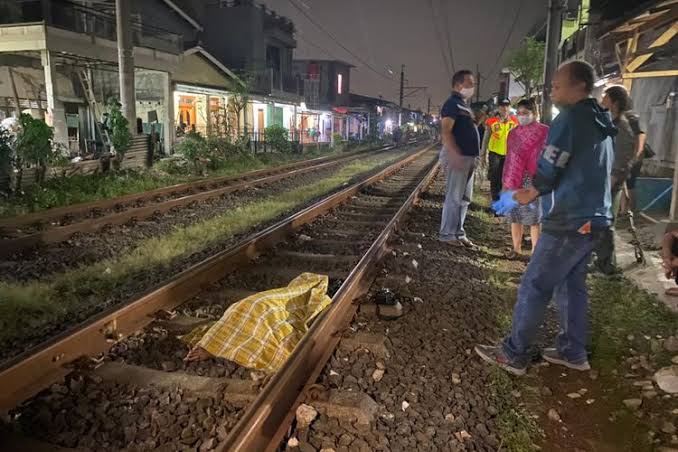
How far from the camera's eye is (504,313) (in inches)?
177

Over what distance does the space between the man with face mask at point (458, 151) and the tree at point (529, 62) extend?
1746 centimetres

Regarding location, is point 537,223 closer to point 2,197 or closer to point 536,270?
point 536,270

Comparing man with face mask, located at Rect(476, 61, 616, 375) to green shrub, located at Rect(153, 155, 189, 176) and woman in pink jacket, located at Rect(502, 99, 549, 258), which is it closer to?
woman in pink jacket, located at Rect(502, 99, 549, 258)

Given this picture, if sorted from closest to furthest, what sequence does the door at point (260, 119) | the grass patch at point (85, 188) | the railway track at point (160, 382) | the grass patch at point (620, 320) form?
the railway track at point (160, 382)
the grass patch at point (620, 320)
the grass patch at point (85, 188)
the door at point (260, 119)

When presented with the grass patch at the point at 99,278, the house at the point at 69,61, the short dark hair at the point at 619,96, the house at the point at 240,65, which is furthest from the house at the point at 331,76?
the short dark hair at the point at 619,96

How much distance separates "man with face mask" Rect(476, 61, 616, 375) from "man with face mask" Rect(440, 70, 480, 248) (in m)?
2.92

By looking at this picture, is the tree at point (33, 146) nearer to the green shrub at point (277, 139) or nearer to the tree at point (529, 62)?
the green shrub at point (277, 139)

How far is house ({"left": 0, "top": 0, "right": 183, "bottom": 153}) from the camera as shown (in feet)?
50.8

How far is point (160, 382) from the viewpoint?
302cm

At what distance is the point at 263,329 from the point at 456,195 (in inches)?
157

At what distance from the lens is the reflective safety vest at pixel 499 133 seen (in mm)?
8656

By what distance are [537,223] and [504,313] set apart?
191 centimetres

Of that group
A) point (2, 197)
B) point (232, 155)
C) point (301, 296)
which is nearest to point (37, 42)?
point (232, 155)

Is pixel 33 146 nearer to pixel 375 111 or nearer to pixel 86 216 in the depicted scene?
pixel 86 216
